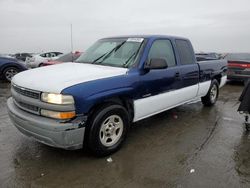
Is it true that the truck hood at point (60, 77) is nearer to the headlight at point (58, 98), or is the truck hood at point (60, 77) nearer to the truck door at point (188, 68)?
the headlight at point (58, 98)

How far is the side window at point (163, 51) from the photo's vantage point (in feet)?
15.5

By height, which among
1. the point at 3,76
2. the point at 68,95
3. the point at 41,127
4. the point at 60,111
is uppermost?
the point at 68,95

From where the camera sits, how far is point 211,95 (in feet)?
22.9

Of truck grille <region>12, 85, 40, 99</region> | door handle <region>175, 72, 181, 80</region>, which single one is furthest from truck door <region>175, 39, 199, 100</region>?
truck grille <region>12, 85, 40, 99</region>

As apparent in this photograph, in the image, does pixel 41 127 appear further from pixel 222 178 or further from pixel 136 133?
pixel 222 178

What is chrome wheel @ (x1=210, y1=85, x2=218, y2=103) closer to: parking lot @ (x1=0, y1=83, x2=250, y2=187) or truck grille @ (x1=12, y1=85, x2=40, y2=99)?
parking lot @ (x1=0, y1=83, x2=250, y2=187)

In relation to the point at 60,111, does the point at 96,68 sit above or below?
above

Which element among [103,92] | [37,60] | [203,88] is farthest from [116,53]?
[37,60]

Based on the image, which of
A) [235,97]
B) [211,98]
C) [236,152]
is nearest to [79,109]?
[236,152]

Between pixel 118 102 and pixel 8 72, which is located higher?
pixel 118 102

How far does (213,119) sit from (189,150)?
2.05 m

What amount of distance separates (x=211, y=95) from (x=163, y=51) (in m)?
2.71

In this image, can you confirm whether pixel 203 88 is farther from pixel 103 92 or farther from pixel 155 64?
pixel 103 92

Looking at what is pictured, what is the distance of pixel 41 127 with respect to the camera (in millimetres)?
3354
